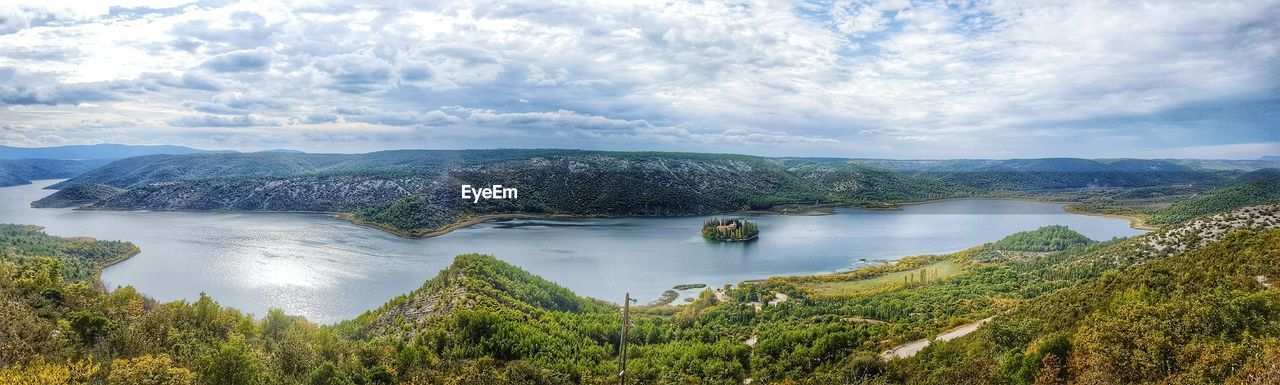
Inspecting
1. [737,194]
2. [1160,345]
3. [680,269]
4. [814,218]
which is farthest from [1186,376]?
[737,194]

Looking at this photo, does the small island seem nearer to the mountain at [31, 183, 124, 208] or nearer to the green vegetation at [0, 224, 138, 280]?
the green vegetation at [0, 224, 138, 280]

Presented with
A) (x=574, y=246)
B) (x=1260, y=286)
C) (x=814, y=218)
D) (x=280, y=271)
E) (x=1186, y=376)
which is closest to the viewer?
(x=1186, y=376)

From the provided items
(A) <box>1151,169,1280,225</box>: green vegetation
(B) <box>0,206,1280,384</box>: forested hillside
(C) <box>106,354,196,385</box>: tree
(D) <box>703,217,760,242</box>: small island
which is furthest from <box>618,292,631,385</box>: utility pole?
(A) <box>1151,169,1280,225</box>: green vegetation

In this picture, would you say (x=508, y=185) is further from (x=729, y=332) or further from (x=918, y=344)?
(x=918, y=344)

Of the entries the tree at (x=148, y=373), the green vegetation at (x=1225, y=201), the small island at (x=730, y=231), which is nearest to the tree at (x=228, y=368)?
the tree at (x=148, y=373)

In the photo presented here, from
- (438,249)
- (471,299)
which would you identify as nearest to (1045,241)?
(471,299)

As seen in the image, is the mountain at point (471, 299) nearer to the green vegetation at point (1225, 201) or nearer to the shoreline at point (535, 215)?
the shoreline at point (535, 215)

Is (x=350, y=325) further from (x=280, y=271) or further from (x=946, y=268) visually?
(x=946, y=268)
